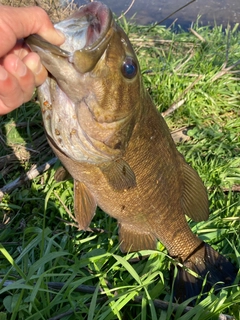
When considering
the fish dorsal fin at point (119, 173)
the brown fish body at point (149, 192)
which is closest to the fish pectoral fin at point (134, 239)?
the brown fish body at point (149, 192)

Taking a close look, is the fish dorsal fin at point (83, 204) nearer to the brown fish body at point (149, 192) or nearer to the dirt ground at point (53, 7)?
the brown fish body at point (149, 192)

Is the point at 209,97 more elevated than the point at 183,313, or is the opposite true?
the point at 183,313

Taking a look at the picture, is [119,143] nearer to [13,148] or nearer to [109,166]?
[109,166]

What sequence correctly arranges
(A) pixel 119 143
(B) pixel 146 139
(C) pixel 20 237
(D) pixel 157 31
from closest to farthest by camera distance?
1. (A) pixel 119 143
2. (B) pixel 146 139
3. (C) pixel 20 237
4. (D) pixel 157 31

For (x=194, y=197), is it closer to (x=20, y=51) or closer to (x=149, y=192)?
(x=149, y=192)

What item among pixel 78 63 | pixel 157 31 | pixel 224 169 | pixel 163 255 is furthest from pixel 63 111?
pixel 157 31

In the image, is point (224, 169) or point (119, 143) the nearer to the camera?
point (119, 143)

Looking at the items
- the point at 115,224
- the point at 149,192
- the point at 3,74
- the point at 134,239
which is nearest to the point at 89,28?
the point at 3,74
